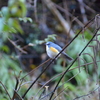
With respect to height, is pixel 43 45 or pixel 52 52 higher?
pixel 52 52

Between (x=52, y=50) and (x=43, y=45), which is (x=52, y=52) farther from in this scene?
(x=43, y=45)

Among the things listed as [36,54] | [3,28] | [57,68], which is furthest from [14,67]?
[3,28]

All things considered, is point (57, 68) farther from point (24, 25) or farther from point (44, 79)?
point (24, 25)

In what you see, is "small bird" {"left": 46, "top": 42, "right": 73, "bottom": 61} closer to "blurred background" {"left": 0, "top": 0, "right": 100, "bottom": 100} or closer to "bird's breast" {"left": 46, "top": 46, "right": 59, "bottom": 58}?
"bird's breast" {"left": 46, "top": 46, "right": 59, "bottom": 58}

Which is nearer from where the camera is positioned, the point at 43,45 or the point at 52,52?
the point at 52,52

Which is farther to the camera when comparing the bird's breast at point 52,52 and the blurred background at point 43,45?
the blurred background at point 43,45

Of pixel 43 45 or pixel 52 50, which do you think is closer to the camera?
pixel 52 50

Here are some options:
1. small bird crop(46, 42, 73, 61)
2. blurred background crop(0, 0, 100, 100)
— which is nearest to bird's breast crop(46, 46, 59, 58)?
small bird crop(46, 42, 73, 61)

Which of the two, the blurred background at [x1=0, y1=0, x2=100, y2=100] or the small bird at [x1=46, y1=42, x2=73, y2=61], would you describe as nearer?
the small bird at [x1=46, y1=42, x2=73, y2=61]

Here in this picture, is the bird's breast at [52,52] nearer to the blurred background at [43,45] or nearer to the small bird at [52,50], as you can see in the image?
the small bird at [52,50]

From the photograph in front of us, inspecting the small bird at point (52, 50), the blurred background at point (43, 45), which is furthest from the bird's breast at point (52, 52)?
the blurred background at point (43, 45)

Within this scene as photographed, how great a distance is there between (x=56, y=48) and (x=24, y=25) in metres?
2.81

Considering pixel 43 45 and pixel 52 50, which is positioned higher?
pixel 52 50

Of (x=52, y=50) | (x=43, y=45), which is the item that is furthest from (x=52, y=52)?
(x=43, y=45)
